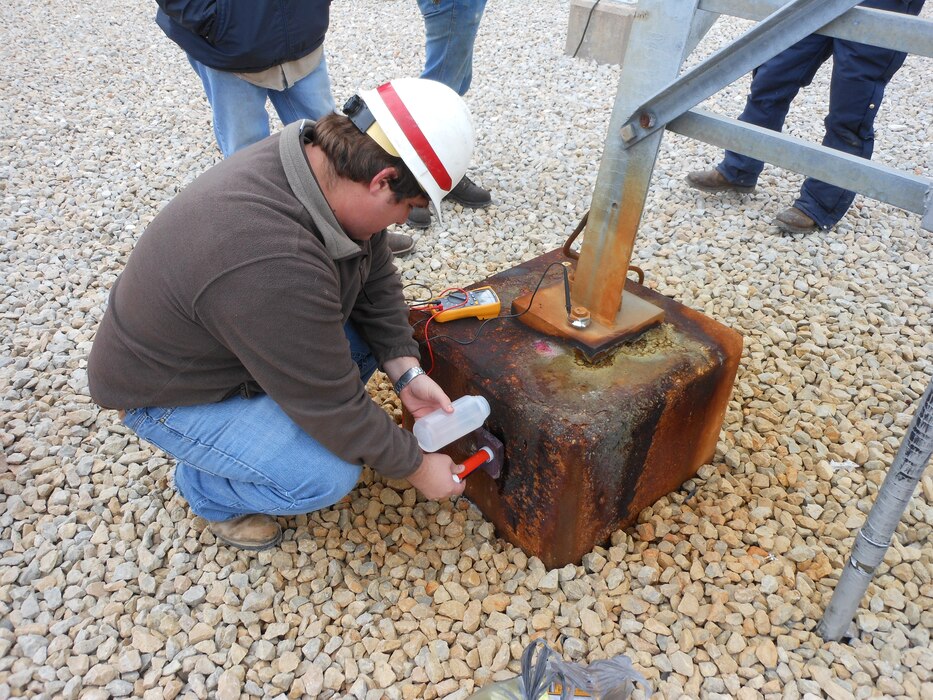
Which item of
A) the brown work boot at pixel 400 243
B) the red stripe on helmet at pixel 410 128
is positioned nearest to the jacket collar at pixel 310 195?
the red stripe on helmet at pixel 410 128

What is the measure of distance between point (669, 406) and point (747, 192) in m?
2.54

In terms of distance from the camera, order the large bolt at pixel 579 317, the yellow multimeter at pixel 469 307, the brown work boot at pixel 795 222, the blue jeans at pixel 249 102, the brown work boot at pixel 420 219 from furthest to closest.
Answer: the brown work boot at pixel 420 219
the brown work boot at pixel 795 222
the blue jeans at pixel 249 102
the yellow multimeter at pixel 469 307
the large bolt at pixel 579 317

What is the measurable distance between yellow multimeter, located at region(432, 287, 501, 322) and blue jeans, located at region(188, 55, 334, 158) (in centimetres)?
117

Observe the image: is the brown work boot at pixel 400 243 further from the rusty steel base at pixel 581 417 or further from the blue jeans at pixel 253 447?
the blue jeans at pixel 253 447

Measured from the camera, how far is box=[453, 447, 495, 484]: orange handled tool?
1.97m

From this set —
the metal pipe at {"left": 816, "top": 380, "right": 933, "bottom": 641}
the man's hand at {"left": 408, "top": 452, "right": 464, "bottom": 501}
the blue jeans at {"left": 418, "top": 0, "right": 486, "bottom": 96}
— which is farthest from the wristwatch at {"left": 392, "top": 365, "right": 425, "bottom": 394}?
the blue jeans at {"left": 418, "top": 0, "right": 486, "bottom": 96}

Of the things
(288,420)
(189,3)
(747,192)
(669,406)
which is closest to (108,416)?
(288,420)

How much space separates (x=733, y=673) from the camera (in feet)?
6.00

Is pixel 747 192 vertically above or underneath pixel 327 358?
underneath

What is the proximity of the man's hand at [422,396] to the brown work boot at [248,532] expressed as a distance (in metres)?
0.56

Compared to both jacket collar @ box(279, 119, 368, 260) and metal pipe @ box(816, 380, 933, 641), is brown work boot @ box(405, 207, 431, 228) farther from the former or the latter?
metal pipe @ box(816, 380, 933, 641)

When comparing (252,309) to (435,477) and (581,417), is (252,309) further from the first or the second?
(581,417)

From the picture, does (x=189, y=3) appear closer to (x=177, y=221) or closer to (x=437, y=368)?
(x=177, y=221)

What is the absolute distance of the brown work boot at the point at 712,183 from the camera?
400 cm
